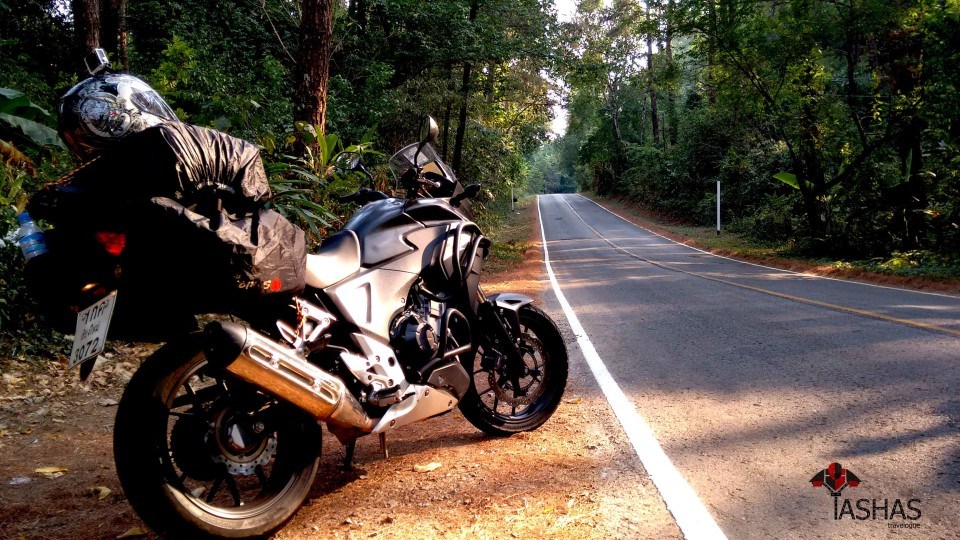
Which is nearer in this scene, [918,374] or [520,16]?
[918,374]

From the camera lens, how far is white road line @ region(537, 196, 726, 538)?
109 inches

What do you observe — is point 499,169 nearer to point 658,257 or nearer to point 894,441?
point 658,257

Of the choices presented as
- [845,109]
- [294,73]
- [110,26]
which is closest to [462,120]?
[294,73]

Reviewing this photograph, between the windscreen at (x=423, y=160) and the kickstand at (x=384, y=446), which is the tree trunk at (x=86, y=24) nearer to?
the windscreen at (x=423, y=160)

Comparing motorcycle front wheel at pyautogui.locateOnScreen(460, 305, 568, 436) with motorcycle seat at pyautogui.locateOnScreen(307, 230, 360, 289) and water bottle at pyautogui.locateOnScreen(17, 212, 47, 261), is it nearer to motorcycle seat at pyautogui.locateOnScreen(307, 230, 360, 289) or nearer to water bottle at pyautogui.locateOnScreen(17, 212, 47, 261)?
motorcycle seat at pyautogui.locateOnScreen(307, 230, 360, 289)

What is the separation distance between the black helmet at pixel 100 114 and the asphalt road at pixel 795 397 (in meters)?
2.90

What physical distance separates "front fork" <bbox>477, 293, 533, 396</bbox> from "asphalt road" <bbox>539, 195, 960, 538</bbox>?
0.94 m

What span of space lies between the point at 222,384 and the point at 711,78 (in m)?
23.0

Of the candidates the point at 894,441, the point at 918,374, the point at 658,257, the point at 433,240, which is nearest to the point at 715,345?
the point at 918,374

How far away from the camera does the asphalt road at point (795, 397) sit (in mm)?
2926

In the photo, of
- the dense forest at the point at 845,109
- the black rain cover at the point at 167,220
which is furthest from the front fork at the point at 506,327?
the dense forest at the point at 845,109

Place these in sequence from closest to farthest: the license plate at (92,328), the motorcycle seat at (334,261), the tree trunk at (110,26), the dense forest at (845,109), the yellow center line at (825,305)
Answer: the license plate at (92,328) < the motorcycle seat at (334,261) < the yellow center line at (825,305) < the tree trunk at (110,26) < the dense forest at (845,109)

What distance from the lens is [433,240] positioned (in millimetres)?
3760

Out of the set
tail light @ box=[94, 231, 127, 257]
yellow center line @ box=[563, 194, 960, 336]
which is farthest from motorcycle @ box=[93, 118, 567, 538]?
yellow center line @ box=[563, 194, 960, 336]
